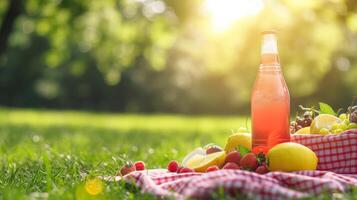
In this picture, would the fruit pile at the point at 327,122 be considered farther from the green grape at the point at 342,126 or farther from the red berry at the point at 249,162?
the red berry at the point at 249,162

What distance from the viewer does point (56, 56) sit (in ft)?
52.5

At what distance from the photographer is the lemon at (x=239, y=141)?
12.2 ft

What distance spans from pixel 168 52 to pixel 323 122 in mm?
32821

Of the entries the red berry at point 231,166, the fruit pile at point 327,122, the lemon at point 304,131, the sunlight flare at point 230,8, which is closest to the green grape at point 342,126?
the fruit pile at point 327,122

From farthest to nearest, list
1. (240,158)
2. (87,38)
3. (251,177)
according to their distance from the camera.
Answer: (87,38) → (240,158) → (251,177)

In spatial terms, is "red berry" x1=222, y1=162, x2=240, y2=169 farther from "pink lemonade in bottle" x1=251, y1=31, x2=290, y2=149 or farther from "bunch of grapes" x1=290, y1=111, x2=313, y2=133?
"bunch of grapes" x1=290, y1=111, x2=313, y2=133

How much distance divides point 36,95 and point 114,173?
33.8 m

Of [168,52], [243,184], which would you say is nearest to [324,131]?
[243,184]

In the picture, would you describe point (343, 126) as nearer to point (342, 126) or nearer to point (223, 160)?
point (342, 126)

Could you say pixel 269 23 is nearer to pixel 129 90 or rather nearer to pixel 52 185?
pixel 52 185

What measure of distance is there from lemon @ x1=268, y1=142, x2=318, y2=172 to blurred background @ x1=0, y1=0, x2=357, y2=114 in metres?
5.17

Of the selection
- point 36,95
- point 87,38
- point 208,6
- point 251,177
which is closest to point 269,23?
point 208,6

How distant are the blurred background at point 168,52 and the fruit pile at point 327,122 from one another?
14.7ft

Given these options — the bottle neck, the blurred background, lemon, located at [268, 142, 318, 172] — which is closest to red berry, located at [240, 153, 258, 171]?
lemon, located at [268, 142, 318, 172]
